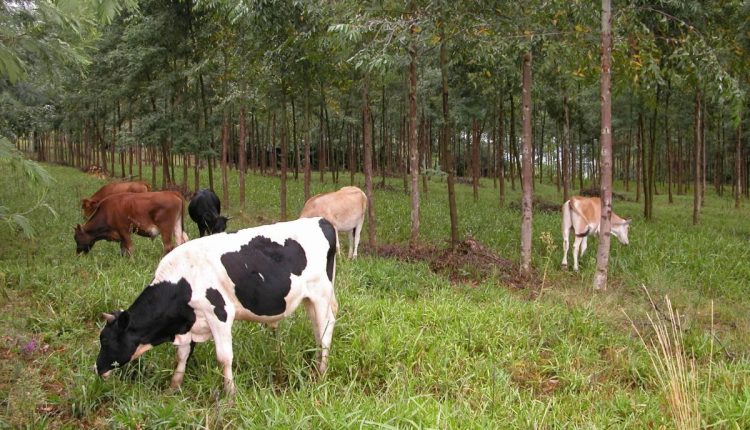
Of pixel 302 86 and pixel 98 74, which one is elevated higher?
pixel 98 74

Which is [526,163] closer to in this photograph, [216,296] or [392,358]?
[392,358]

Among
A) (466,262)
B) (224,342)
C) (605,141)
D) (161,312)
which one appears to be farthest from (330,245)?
(605,141)

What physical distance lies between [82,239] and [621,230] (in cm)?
1213

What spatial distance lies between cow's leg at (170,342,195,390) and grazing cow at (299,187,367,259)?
23.3ft

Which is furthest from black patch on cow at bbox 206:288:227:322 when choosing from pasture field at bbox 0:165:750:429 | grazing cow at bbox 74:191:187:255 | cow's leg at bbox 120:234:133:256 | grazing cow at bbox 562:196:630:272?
grazing cow at bbox 562:196:630:272

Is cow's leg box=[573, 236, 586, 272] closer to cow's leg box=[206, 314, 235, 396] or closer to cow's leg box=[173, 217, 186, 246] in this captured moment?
cow's leg box=[173, 217, 186, 246]

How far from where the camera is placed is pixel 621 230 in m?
14.0

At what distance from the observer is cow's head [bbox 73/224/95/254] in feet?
32.7

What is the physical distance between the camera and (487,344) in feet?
20.8

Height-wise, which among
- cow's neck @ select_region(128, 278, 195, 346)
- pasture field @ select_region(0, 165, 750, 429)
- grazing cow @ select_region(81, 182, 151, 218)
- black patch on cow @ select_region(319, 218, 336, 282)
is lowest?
pasture field @ select_region(0, 165, 750, 429)

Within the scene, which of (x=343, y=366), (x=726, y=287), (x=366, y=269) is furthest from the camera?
(x=726, y=287)

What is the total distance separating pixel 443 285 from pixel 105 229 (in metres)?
6.17

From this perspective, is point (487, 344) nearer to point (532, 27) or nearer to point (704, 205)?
point (532, 27)

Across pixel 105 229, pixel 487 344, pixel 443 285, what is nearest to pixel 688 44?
pixel 443 285
